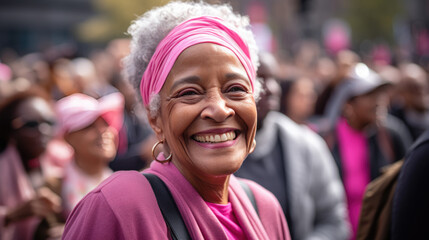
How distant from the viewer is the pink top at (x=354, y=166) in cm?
437

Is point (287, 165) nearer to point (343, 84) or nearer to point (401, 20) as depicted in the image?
point (343, 84)

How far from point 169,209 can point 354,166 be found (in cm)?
301

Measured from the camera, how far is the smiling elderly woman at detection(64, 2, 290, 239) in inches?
68.4

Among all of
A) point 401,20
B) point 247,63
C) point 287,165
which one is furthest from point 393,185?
point 401,20

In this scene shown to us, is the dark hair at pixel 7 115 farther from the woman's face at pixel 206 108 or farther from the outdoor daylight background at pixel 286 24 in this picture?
the outdoor daylight background at pixel 286 24

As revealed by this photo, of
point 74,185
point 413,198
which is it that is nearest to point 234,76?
point 413,198

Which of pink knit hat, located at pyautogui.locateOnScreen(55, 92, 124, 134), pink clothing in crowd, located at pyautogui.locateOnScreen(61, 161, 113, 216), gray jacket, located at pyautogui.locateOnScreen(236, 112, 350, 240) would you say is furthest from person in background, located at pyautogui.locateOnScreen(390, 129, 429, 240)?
pink knit hat, located at pyautogui.locateOnScreen(55, 92, 124, 134)

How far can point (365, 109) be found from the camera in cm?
464

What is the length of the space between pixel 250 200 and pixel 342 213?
1.65 meters

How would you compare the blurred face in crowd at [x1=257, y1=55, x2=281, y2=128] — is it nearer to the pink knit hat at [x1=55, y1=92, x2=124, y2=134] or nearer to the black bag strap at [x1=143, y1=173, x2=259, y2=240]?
the pink knit hat at [x1=55, y1=92, x2=124, y2=134]

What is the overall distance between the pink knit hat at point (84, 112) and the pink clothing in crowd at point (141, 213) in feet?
5.75

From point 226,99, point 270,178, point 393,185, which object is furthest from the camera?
point 270,178

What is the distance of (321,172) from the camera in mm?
3516

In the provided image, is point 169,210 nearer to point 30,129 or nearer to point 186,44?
point 186,44
